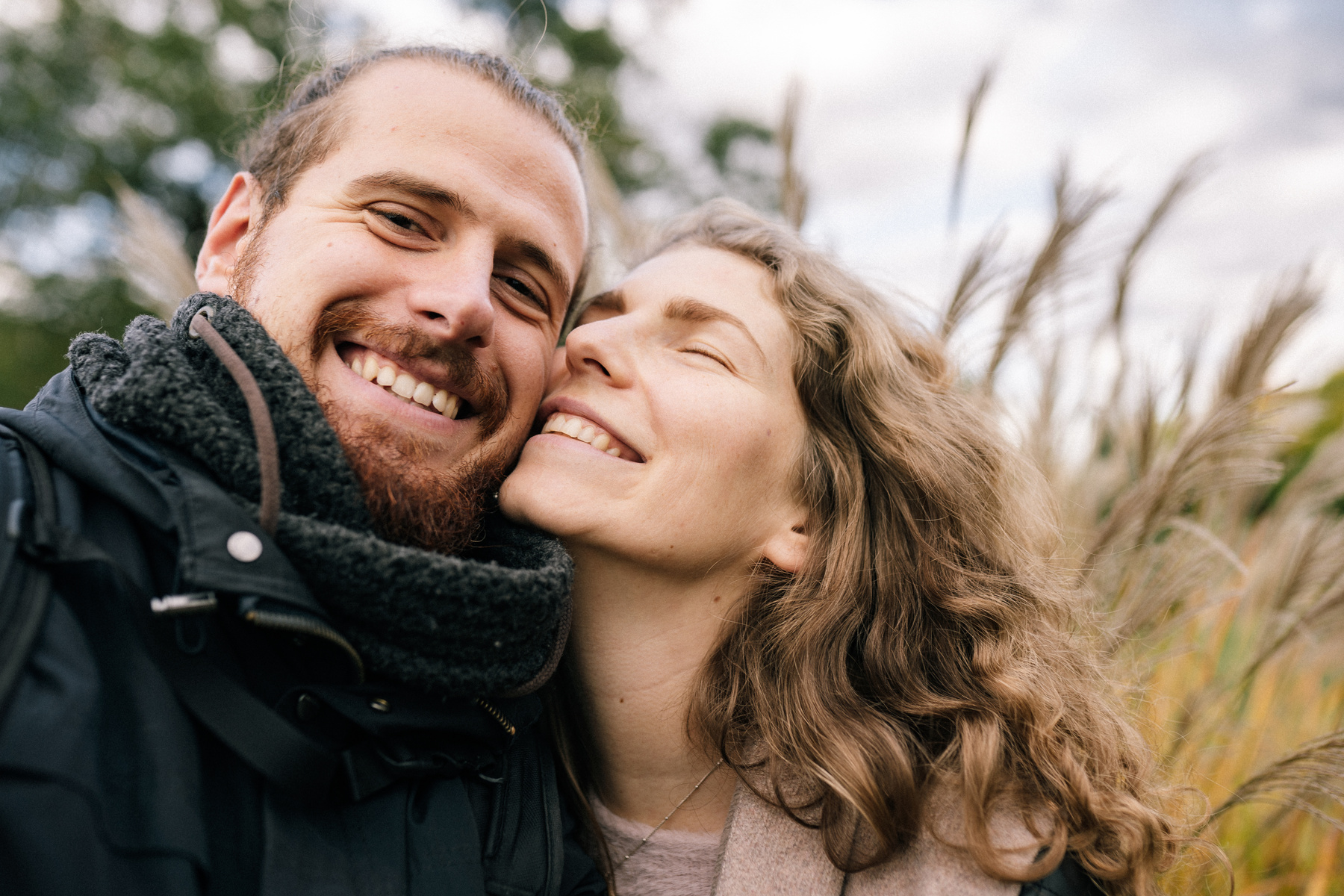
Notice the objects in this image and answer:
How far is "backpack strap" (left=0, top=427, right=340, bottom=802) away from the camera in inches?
47.3

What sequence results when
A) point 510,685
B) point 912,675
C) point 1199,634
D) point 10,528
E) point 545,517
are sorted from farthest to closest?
point 1199,634, point 912,675, point 545,517, point 510,685, point 10,528

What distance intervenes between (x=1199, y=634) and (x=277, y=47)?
16.2m

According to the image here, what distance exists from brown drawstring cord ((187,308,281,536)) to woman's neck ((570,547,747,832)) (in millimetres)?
843

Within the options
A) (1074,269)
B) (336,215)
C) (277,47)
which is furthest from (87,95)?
(1074,269)

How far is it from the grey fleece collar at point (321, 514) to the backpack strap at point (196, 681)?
0.17m

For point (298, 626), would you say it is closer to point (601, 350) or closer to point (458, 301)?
point (458, 301)

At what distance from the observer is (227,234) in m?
2.13

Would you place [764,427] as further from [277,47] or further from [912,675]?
[277,47]

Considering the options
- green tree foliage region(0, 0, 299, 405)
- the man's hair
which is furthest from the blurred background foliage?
the man's hair

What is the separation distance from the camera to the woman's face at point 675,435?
75.9 inches

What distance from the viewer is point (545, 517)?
190cm

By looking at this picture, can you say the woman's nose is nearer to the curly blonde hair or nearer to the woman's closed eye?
the woman's closed eye

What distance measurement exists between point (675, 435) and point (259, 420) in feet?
3.05

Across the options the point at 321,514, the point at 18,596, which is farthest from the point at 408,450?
the point at 18,596
